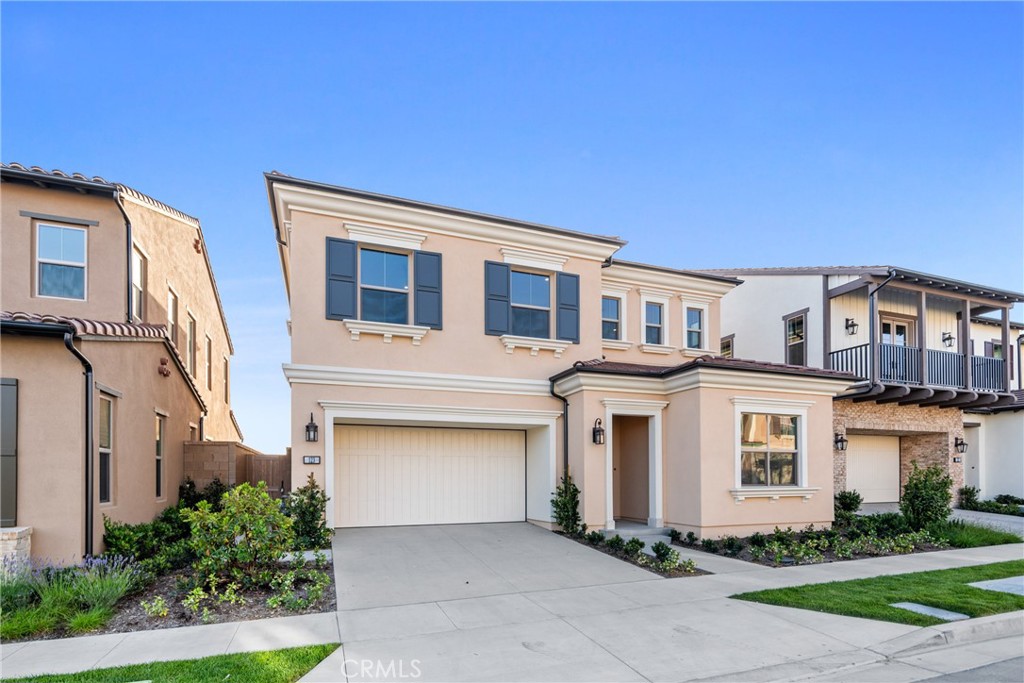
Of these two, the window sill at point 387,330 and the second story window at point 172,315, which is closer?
the window sill at point 387,330

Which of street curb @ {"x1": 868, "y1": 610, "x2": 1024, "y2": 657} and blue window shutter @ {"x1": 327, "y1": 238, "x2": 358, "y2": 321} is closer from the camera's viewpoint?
street curb @ {"x1": 868, "y1": 610, "x2": 1024, "y2": 657}

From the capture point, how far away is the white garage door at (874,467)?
17344 millimetres

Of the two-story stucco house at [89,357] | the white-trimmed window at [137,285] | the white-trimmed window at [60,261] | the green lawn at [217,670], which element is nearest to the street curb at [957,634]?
the green lawn at [217,670]

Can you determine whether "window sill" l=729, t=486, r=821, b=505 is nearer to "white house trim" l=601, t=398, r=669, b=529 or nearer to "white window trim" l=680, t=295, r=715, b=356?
"white house trim" l=601, t=398, r=669, b=529

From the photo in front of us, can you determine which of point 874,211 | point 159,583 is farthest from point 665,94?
point 159,583

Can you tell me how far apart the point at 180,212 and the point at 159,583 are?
10.3 meters

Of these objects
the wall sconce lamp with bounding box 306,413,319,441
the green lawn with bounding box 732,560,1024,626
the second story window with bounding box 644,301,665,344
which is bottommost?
the green lawn with bounding box 732,560,1024,626

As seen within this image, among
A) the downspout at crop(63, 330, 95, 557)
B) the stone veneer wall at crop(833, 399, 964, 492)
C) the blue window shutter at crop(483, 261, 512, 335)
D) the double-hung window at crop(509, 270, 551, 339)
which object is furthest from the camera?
the stone veneer wall at crop(833, 399, 964, 492)

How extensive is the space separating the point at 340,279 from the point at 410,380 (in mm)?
2329

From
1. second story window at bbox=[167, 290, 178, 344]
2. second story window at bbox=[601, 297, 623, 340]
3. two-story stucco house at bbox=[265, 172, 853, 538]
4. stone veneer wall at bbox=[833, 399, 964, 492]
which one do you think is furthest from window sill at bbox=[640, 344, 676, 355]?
second story window at bbox=[167, 290, 178, 344]

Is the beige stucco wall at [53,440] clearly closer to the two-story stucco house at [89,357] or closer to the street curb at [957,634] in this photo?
the two-story stucco house at [89,357]

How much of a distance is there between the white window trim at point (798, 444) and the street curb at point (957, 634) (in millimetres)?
4736

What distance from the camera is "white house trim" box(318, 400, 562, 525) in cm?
1086

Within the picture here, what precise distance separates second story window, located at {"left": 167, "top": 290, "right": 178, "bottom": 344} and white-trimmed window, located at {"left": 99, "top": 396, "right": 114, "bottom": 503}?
5.42m
